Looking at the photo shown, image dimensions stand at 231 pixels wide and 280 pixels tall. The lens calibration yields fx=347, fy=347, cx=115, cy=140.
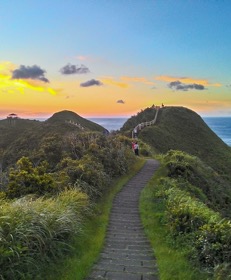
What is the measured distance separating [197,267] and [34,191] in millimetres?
5732

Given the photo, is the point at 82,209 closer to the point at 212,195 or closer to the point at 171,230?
the point at 171,230

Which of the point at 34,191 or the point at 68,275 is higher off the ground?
the point at 34,191

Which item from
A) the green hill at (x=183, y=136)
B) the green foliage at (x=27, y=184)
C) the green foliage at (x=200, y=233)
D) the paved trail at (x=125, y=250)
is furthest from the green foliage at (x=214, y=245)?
the green hill at (x=183, y=136)

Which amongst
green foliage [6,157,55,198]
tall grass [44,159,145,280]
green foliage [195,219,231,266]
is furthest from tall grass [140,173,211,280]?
green foliage [6,157,55,198]

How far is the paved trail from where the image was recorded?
661 centimetres

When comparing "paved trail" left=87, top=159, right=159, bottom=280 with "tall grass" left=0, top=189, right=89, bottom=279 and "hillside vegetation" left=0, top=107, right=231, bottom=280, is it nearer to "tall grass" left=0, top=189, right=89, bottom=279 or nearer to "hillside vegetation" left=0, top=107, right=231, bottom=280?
"hillside vegetation" left=0, top=107, right=231, bottom=280

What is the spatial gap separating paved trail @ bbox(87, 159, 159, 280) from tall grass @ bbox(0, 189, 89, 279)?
94 centimetres

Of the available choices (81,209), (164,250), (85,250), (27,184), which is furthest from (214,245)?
(27,184)

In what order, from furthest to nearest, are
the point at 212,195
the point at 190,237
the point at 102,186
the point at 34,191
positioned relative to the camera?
the point at 212,195, the point at 102,186, the point at 34,191, the point at 190,237

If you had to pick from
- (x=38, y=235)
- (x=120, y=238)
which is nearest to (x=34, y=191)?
(x=120, y=238)

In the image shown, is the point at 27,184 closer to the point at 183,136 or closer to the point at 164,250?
the point at 164,250

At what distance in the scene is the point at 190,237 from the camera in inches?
320

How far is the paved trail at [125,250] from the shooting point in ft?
21.7

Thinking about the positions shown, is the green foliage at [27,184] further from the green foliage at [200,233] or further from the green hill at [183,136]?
the green hill at [183,136]
